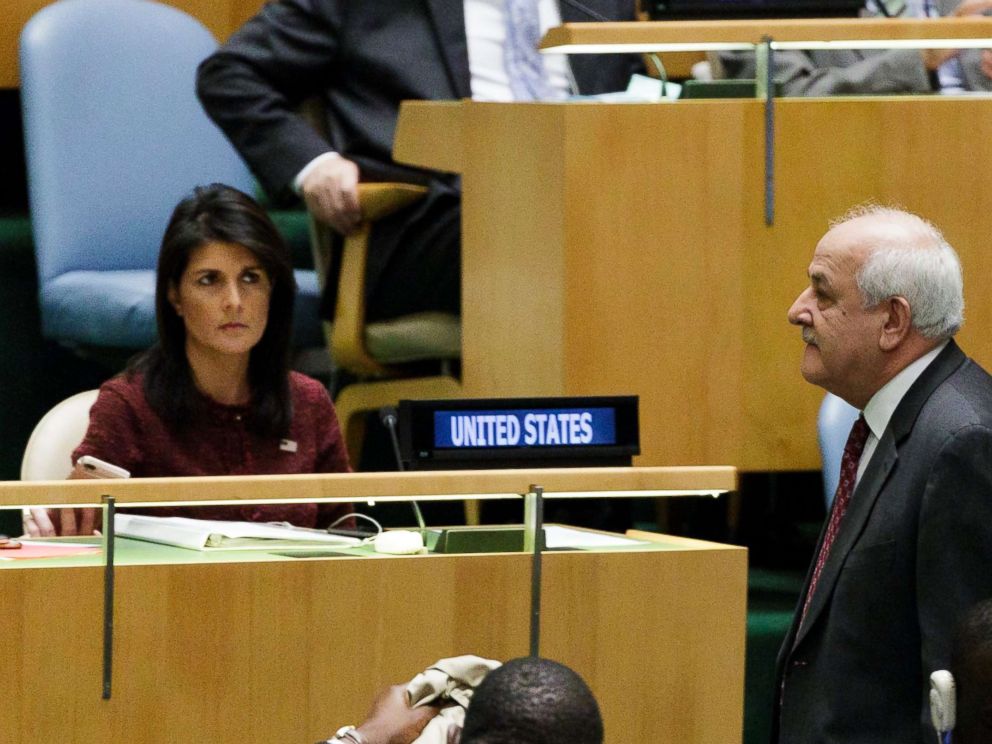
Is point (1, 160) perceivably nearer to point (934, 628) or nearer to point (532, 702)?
point (934, 628)

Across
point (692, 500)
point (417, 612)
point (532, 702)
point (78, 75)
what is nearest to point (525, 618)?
point (417, 612)

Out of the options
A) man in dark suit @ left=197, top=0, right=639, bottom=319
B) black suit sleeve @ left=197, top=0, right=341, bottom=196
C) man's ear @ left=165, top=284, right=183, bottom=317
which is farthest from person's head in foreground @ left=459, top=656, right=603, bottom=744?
black suit sleeve @ left=197, top=0, right=341, bottom=196

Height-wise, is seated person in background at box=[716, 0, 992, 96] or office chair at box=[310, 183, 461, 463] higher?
seated person in background at box=[716, 0, 992, 96]

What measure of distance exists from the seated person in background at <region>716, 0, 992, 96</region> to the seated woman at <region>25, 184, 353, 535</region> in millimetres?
949

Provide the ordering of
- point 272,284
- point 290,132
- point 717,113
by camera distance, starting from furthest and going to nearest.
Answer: point 290,132, point 272,284, point 717,113

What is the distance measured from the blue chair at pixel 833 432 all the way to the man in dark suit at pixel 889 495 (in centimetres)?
52

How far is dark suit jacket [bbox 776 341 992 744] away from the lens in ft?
7.88

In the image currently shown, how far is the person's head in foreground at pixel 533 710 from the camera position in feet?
5.08

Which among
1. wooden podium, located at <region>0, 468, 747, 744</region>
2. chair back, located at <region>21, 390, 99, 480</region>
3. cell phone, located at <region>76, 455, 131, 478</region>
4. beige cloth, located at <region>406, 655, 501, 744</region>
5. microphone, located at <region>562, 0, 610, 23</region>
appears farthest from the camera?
microphone, located at <region>562, 0, 610, 23</region>

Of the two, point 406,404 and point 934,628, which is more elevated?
point 406,404

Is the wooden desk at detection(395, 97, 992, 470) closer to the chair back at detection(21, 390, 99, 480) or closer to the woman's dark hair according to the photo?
the woman's dark hair

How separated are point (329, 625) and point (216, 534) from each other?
0.26m

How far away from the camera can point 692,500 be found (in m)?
4.09

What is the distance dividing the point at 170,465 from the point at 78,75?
149cm
